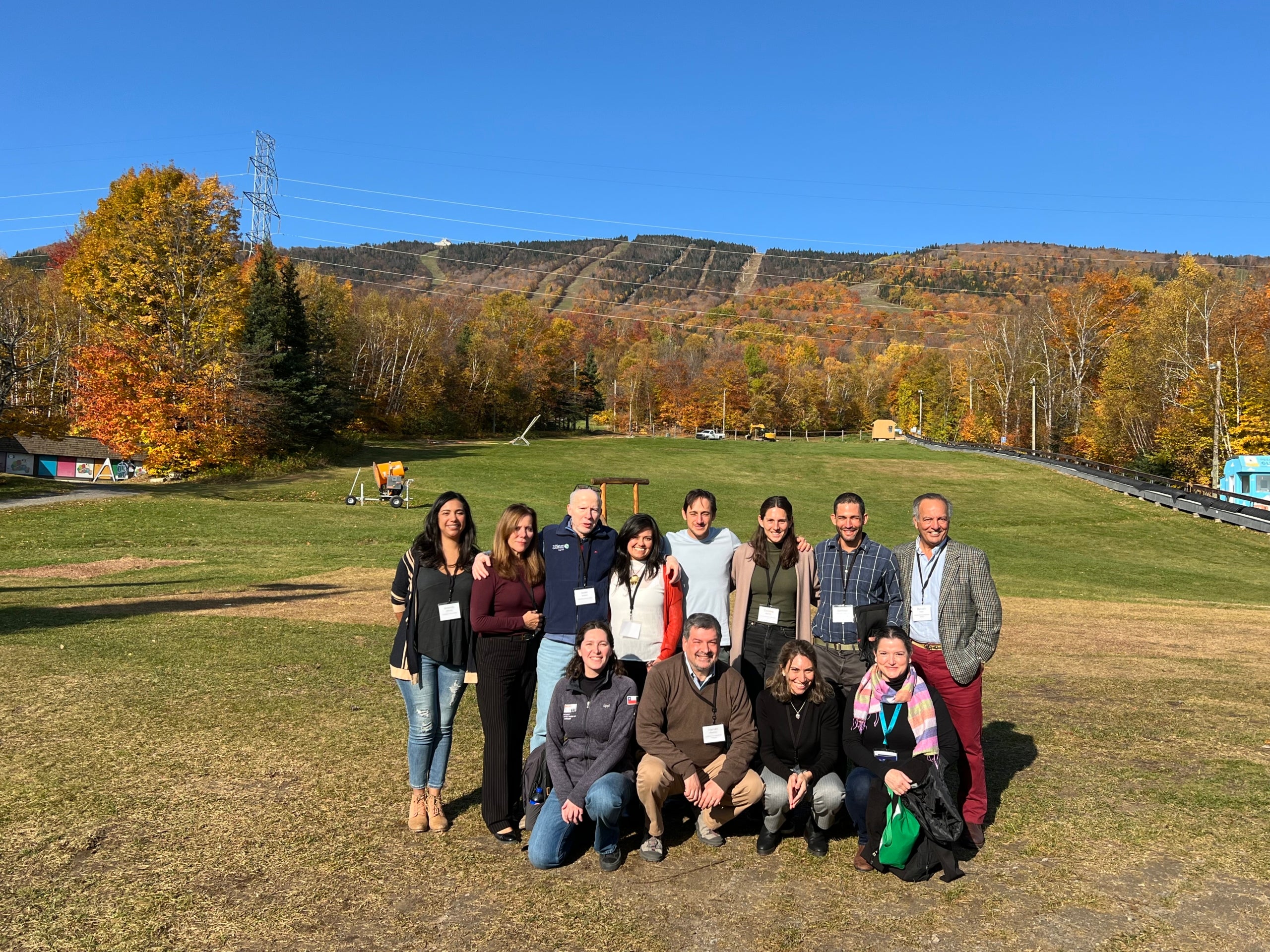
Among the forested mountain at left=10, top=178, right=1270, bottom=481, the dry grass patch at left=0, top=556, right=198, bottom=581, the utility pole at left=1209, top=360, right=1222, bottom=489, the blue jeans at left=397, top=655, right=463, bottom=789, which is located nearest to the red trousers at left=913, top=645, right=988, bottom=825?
the blue jeans at left=397, top=655, right=463, bottom=789

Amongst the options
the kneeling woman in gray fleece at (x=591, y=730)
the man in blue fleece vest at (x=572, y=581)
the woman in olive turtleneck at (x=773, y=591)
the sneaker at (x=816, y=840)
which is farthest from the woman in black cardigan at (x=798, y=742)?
the man in blue fleece vest at (x=572, y=581)

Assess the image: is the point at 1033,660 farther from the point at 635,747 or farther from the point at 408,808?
the point at 408,808

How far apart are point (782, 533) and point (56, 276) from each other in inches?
3028

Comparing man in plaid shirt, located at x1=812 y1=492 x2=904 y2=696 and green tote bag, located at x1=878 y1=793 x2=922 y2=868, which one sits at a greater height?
man in plaid shirt, located at x1=812 y1=492 x2=904 y2=696

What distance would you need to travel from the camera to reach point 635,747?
540 centimetres

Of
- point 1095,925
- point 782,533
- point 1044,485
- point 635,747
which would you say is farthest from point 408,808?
point 1044,485

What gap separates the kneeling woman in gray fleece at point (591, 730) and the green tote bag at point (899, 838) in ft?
4.68

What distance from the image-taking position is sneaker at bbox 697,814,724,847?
205 inches

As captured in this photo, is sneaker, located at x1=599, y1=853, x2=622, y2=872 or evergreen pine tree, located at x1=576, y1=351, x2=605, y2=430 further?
evergreen pine tree, located at x1=576, y1=351, x2=605, y2=430

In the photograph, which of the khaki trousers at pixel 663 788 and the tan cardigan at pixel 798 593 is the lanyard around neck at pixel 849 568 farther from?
the khaki trousers at pixel 663 788

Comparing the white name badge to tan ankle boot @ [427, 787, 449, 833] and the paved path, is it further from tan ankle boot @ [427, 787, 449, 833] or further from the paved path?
the paved path

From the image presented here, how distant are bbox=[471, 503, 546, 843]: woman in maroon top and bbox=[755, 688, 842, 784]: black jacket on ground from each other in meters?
1.49

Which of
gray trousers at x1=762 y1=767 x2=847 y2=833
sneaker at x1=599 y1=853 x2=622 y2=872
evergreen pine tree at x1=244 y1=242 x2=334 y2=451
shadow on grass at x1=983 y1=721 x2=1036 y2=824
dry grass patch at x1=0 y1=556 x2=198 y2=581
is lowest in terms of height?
dry grass patch at x1=0 y1=556 x2=198 y2=581

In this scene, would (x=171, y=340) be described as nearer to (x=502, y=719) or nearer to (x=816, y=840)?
(x=502, y=719)
